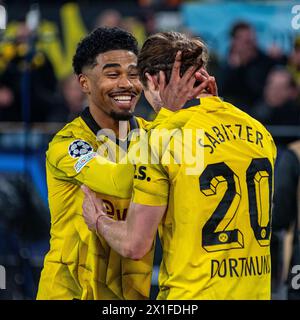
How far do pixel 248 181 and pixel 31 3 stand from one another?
243 inches

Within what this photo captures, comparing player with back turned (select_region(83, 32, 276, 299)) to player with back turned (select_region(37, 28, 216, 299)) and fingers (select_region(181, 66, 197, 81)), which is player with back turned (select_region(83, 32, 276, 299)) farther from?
player with back turned (select_region(37, 28, 216, 299))

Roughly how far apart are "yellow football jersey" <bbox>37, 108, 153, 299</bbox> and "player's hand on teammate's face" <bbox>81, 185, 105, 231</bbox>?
5 cm

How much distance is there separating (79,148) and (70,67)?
491cm

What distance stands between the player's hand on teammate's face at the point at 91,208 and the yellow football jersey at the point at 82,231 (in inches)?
2.0

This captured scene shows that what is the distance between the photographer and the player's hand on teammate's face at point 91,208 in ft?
14.6

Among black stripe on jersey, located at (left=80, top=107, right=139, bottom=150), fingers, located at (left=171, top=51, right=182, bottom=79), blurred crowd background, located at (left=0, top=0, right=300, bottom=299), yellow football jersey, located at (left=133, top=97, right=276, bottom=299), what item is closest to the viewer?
yellow football jersey, located at (left=133, top=97, right=276, bottom=299)

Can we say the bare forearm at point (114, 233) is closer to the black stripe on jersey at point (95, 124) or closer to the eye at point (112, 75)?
the black stripe on jersey at point (95, 124)

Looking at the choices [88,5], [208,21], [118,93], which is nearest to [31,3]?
[88,5]

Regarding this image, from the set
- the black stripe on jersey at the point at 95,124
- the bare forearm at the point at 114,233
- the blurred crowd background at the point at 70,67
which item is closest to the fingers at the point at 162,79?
the bare forearm at the point at 114,233

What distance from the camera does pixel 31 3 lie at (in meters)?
9.84

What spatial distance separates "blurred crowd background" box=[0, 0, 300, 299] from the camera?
921 centimetres

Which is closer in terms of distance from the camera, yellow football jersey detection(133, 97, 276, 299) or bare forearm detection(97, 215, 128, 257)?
yellow football jersey detection(133, 97, 276, 299)

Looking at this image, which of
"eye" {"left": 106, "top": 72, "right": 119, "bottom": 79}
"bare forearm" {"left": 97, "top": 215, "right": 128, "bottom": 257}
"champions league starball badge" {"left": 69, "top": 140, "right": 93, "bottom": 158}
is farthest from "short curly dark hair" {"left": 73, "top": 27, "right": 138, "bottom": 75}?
"bare forearm" {"left": 97, "top": 215, "right": 128, "bottom": 257}
